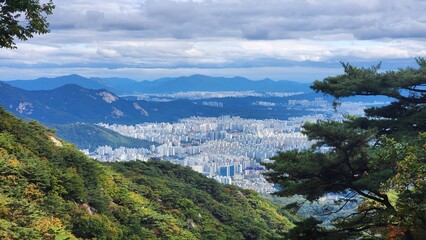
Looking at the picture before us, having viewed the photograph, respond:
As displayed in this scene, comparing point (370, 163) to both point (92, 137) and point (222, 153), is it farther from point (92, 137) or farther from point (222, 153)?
point (92, 137)

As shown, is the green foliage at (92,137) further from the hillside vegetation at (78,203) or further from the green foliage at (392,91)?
the green foliage at (392,91)

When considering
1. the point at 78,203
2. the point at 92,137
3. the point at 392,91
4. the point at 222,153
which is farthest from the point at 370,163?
the point at 92,137

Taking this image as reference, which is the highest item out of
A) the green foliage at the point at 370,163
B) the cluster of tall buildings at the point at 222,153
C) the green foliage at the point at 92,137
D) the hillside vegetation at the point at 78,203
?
the green foliage at the point at 370,163

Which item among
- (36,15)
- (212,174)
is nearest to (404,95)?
(36,15)

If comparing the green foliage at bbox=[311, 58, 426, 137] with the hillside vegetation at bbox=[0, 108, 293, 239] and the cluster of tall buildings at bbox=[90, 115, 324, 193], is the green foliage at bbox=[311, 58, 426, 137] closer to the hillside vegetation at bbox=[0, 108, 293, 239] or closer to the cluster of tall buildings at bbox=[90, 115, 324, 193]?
the hillside vegetation at bbox=[0, 108, 293, 239]

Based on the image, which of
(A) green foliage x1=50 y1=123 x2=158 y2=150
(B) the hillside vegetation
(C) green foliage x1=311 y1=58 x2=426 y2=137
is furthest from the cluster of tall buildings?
(C) green foliage x1=311 y1=58 x2=426 y2=137

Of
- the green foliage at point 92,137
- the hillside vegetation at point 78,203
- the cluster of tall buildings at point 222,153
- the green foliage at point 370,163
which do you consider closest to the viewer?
Result: the green foliage at point 370,163

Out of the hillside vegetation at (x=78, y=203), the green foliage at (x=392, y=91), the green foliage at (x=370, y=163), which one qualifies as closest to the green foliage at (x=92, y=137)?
the hillside vegetation at (x=78, y=203)
